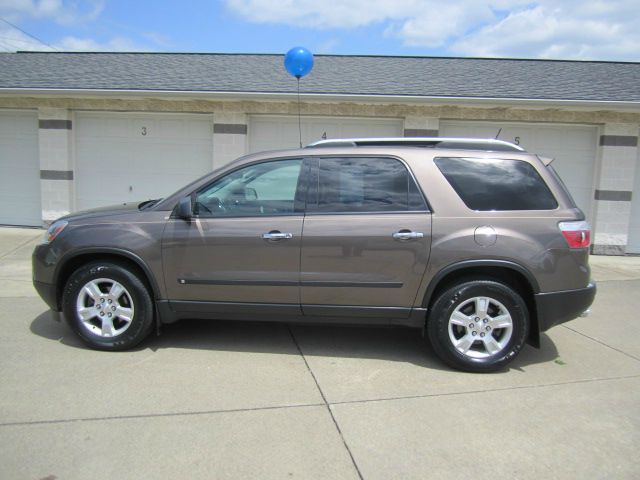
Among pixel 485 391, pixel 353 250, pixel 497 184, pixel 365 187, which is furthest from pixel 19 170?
pixel 485 391

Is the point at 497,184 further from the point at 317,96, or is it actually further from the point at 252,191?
the point at 317,96

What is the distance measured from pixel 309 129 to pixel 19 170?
6048 mm

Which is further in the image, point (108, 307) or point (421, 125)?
point (421, 125)

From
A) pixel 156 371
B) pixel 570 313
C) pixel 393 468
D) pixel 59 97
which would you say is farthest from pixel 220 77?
pixel 393 468

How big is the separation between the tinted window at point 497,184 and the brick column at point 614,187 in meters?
6.31

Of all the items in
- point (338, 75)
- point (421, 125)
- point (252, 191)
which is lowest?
point (252, 191)

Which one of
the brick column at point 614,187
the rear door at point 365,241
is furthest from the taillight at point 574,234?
the brick column at point 614,187

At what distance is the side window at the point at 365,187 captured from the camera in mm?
4066

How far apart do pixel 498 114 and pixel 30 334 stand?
8218mm

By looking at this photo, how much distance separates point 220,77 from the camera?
9969 millimetres

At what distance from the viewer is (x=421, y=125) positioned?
934 cm

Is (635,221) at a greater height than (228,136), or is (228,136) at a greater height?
(228,136)

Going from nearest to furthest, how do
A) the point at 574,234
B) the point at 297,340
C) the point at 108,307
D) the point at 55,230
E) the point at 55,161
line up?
the point at 574,234 → the point at 108,307 → the point at 55,230 → the point at 297,340 → the point at 55,161

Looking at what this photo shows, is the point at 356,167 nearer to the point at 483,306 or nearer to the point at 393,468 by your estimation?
the point at 483,306
